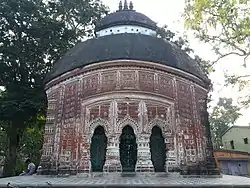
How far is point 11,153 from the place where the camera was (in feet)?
53.3

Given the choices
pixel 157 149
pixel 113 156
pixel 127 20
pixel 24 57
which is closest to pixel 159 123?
pixel 157 149

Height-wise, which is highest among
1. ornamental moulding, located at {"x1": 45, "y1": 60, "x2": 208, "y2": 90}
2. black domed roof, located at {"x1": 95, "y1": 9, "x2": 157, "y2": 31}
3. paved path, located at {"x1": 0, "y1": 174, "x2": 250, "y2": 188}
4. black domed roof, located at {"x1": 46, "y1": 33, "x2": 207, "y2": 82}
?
black domed roof, located at {"x1": 95, "y1": 9, "x2": 157, "y2": 31}

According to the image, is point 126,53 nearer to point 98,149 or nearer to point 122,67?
point 122,67

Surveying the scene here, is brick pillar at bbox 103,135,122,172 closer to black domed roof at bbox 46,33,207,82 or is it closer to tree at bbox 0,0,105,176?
black domed roof at bbox 46,33,207,82

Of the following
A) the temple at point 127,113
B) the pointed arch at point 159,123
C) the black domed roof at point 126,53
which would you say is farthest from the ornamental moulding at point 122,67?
the pointed arch at point 159,123

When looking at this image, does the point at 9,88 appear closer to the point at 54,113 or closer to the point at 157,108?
the point at 54,113

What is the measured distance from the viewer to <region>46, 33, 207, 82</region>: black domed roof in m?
11.7

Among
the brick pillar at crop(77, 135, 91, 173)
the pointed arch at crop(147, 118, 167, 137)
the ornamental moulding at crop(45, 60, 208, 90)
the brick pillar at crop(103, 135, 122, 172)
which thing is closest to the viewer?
the brick pillar at crop(103, 135, 122, 172)

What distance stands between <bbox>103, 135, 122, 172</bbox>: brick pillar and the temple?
4 centimetres

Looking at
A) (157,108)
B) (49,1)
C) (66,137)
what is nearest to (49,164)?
(66,137)

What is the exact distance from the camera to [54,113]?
41.8 ft

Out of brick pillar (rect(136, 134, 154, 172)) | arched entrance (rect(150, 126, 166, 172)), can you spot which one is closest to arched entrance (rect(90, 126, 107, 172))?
brick pillar (rect(136, 134, 154, 172))

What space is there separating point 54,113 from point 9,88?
18.2ft

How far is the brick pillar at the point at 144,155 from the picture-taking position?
1022 centimetres
